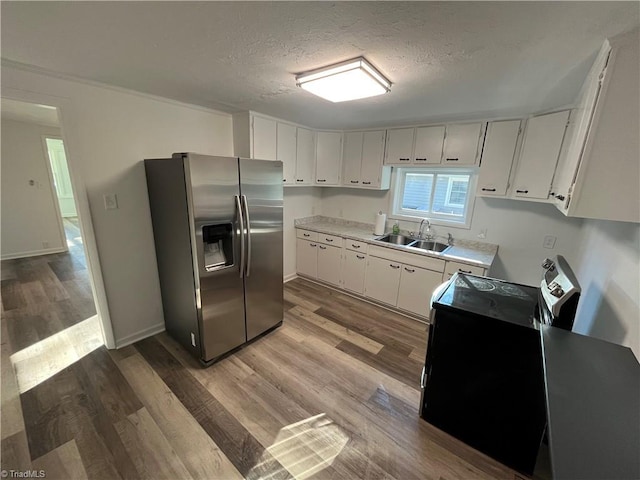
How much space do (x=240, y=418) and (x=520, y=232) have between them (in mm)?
3231

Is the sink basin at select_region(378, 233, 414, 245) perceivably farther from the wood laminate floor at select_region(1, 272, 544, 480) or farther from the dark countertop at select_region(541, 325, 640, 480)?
the dark countertop at select_region(541, 325, 640, 480)

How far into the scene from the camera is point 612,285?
1485mm

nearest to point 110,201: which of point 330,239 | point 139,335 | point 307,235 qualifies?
point 139,335

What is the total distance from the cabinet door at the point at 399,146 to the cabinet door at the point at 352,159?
0.42 meters

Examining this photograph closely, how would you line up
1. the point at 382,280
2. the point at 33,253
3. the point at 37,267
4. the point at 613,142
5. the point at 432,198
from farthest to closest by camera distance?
the point at 33,253 < the point at 37,267 < the point at 432,198 < the point at 382,280 < the point at 613,142

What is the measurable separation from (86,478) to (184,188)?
5.95 feet

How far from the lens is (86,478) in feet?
4.62

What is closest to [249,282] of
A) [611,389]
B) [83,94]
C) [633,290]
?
[83,94]

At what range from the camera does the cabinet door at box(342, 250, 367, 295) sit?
3412mm

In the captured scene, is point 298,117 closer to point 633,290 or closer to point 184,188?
point 184,188

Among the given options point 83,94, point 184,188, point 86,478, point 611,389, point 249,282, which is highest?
point 83,94

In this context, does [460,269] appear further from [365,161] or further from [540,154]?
[365,161]

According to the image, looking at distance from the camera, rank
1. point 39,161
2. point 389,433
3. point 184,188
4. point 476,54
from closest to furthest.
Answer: point 476,54
point 389,433
point 184,188
point 39,161

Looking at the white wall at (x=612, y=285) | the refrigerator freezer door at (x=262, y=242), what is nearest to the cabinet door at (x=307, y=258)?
the refrigerator freezer door at (x=262, y=242)
